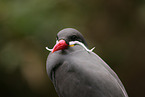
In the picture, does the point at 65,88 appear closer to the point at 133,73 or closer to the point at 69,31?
the point at 69,31

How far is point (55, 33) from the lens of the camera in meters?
2.85

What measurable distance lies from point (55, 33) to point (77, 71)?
1.95m

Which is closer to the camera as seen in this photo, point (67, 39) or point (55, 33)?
point (67, 39)

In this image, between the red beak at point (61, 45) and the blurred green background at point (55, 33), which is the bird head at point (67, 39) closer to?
the red beak at point (61, 45)

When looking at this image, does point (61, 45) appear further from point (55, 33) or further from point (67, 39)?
point (55, 33)

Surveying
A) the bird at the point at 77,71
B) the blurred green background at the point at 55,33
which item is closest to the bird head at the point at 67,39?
the bird at the point at 77,71

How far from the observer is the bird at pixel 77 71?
92 centimetres

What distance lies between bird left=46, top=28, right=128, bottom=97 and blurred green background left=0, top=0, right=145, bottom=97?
1848 millimetres

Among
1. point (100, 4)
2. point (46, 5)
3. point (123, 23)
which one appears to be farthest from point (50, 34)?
point (123, 23)

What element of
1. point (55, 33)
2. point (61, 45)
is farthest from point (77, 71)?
point (55, 33)

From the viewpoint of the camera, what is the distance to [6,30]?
297cm

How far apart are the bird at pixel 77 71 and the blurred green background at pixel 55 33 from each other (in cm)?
185

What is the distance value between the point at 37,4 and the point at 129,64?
4.82ft

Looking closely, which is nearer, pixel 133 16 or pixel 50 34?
pixel 50 34
